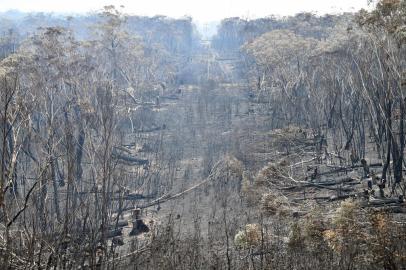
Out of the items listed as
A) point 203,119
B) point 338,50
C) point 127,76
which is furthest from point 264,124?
point 127,76

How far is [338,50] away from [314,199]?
1247 centimetres

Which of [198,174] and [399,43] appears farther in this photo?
[198,174]

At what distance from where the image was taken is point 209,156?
3044cm

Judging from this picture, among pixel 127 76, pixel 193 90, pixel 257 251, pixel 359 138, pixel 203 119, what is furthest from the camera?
pixel 193 90

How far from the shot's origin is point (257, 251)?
14.8m

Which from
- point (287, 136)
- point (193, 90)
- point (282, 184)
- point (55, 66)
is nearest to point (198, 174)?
point (287, 136)

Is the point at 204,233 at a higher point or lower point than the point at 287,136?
lower

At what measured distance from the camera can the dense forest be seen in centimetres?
1149

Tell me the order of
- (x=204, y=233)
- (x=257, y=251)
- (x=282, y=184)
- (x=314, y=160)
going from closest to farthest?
(x=257, y=251), (x=204, y=233), (x=282, y=184), (x=314, y=160)

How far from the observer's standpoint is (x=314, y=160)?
25438 mm

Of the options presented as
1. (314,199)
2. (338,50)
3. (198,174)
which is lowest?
(198,174)

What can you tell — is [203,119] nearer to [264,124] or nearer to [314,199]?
[264,124]

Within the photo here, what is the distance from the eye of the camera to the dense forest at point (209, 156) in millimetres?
11492

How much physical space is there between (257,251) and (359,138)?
15.2 metres
